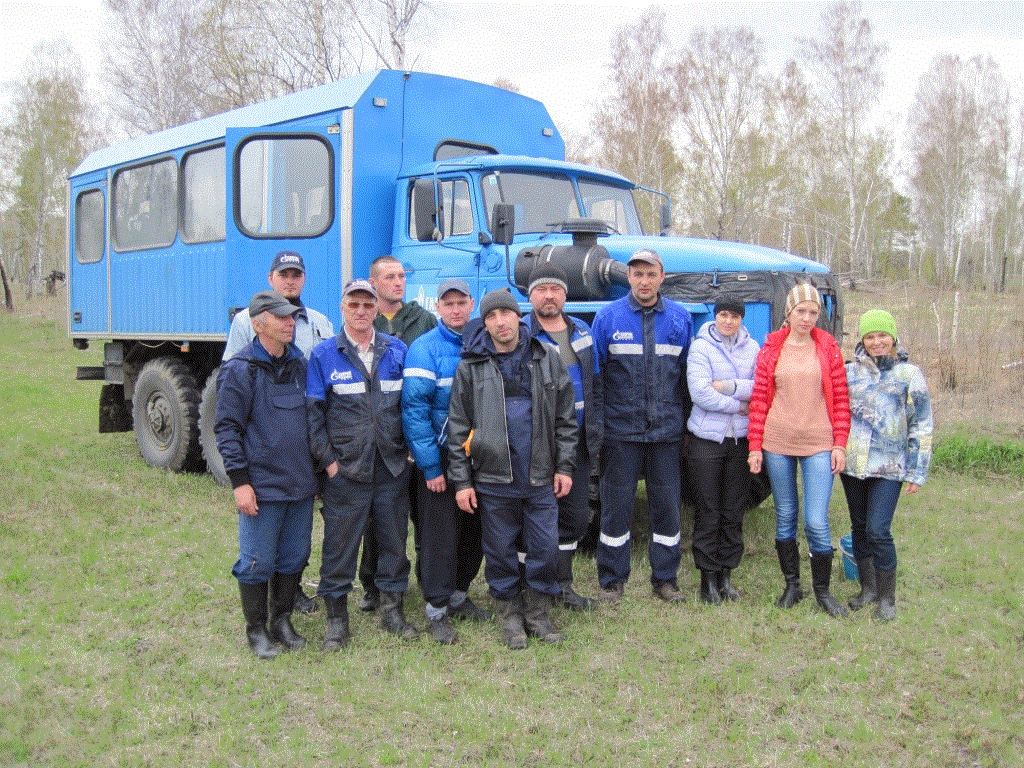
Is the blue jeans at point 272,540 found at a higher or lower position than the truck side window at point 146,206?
lower

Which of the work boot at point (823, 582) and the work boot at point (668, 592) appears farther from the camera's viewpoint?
the work boot at point (668, 592)

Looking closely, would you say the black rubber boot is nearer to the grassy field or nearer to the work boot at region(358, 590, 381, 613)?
the grassy field

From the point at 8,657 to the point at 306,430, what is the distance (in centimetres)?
178

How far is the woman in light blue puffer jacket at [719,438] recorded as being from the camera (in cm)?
469

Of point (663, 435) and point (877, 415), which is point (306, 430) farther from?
point (877, 415)

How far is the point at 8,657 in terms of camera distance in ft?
13.5

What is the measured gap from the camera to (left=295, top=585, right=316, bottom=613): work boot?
4.81 metres

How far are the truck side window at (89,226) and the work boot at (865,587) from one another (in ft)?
27.4

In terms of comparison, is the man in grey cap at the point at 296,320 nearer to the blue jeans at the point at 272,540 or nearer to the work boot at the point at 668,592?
the blue jeans at the point at 272,540

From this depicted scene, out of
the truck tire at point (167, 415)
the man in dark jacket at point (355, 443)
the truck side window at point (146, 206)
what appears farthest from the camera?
the truck side window at point (146, 206)

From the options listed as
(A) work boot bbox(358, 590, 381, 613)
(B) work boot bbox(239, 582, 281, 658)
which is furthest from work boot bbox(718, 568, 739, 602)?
(B) work boot bbox(239, 582, 281, 658)

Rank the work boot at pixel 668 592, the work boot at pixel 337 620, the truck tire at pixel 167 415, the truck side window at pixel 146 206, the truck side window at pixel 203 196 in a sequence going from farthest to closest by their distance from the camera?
the truck side window at pixel 146 206, the truck tire at pixel 167 415, the truck side window at pixel 203 196, the work boot at pixel 668 592, the work boot at pixel 337 620

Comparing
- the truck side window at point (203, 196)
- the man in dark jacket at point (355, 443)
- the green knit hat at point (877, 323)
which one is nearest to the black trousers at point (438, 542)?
the man in dark jacket at point (355, 443)

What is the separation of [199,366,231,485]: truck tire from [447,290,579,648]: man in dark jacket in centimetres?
427
